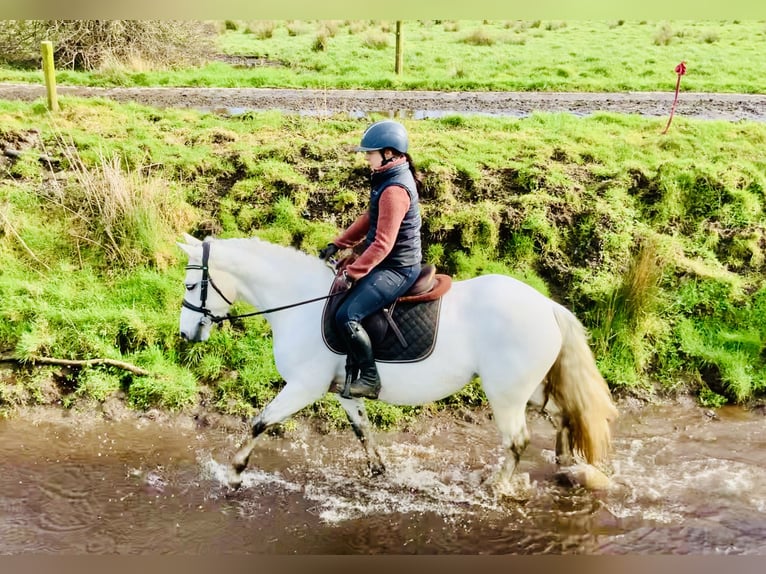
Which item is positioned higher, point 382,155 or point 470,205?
point 382,155

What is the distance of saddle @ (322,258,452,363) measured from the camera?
3.42 m

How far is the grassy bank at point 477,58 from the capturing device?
5496mm

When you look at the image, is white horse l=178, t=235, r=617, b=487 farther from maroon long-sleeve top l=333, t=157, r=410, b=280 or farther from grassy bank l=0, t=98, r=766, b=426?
grassy bank l=0, t=98, r=766, b=426

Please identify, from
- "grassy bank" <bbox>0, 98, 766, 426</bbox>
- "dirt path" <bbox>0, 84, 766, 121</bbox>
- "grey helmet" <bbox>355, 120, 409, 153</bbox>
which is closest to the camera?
"grey helmet" <bbox>355, 120, 409, 153</bbox>

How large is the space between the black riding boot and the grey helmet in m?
0.87

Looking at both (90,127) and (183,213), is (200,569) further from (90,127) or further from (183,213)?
(90,127)

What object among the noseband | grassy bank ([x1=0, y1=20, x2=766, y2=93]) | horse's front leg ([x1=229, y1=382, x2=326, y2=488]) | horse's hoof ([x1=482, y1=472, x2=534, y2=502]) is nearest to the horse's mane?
the noseband

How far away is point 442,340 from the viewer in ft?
11.3

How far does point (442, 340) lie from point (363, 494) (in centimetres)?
108

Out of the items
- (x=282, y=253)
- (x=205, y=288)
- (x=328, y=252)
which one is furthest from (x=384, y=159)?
(x=205, y=288)

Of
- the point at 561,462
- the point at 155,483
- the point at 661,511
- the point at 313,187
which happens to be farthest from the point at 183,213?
the point at 661,511

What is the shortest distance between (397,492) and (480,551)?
2.02 feet

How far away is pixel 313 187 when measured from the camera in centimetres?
580

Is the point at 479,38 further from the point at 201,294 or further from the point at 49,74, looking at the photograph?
the point at 201,294
